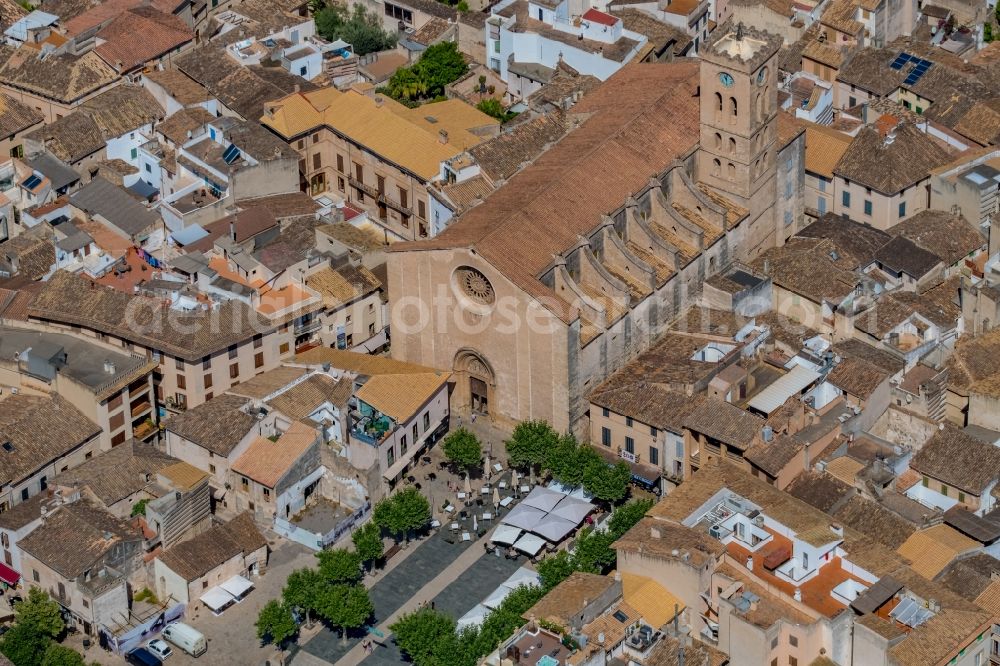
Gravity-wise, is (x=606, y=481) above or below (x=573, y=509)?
above

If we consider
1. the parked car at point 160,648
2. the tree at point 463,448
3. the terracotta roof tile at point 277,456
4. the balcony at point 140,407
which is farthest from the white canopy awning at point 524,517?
the balcony at point 140,407

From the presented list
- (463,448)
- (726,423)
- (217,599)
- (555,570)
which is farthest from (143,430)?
(726,423)

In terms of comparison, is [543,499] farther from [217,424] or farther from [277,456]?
[217,424]

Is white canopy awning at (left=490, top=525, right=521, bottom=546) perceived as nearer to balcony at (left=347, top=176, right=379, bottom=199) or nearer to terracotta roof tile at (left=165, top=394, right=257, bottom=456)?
terracotta roof tile at (left=165, top=394, right=257, bottom=456)

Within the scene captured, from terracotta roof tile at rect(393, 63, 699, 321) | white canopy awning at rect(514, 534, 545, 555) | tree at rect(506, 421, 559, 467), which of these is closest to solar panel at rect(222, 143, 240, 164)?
terracotta roof tile at rect(393, 63, 699, 321)

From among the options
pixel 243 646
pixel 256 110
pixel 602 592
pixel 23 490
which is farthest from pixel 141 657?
pixel 256 110
